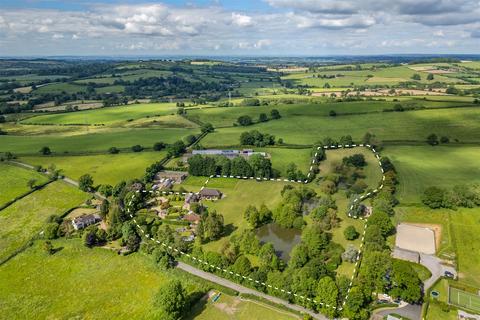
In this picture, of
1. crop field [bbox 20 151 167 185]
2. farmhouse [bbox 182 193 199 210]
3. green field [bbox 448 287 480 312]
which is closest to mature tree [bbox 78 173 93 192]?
crop field [bbox 20 151 167 185]

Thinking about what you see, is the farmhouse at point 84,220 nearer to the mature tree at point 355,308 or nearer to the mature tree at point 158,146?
the mature tree at point 158,146

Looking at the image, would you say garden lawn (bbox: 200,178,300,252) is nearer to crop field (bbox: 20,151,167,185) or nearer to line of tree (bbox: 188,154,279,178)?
line of tree (bbox: 188,154,279,178)

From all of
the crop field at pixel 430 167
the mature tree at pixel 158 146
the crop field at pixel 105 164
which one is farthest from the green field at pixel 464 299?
the mature tree at pixel 158 146

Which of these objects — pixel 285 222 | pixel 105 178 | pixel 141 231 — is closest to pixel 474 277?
pixel 285 222

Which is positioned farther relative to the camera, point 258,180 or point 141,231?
point 258,180

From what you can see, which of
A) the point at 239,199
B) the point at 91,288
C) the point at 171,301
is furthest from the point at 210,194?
the point at 171,301

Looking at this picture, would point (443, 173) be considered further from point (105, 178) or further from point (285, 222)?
point (105, 178)

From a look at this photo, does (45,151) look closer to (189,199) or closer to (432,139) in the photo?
(189,199)
